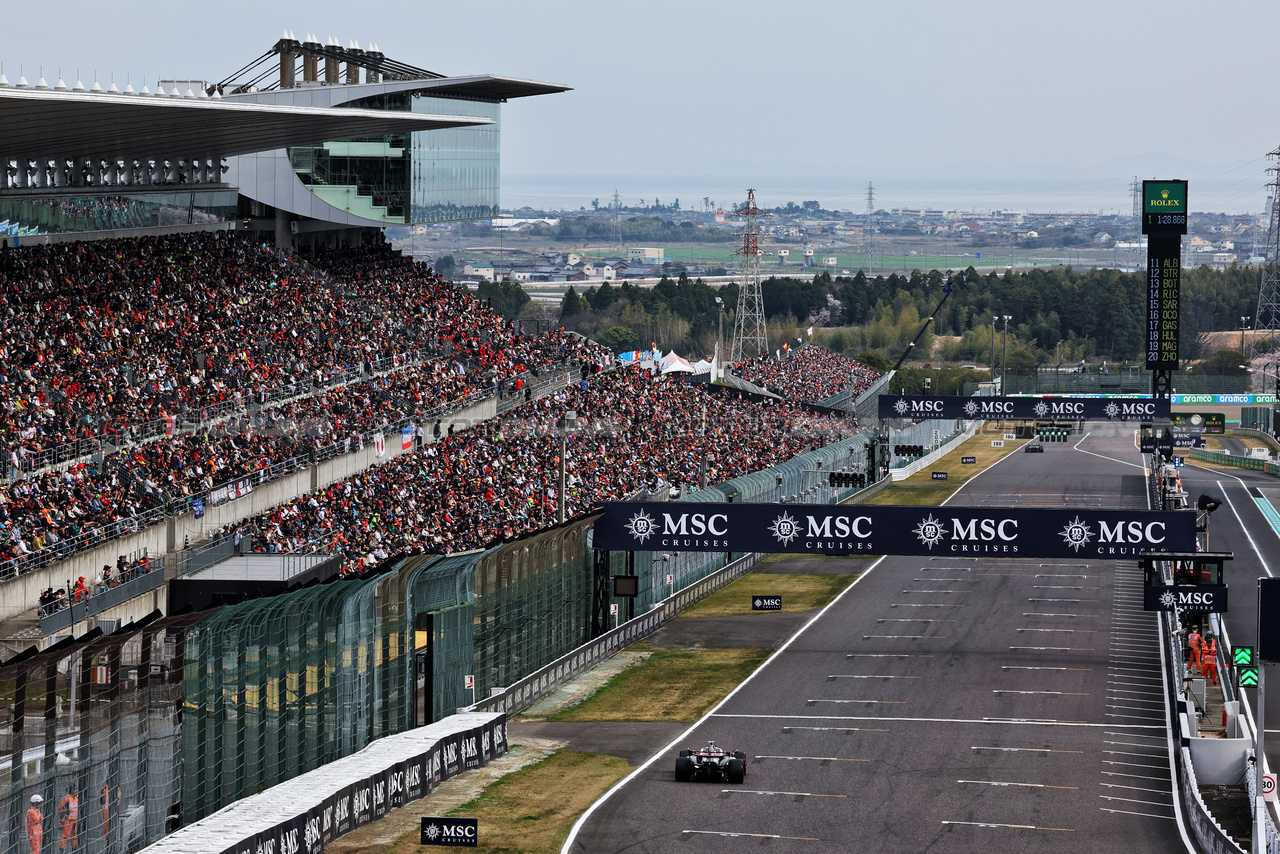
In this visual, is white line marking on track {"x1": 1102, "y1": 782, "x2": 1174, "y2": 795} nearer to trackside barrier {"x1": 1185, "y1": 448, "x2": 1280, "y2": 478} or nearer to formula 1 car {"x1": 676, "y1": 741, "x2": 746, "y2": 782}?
formula 1 car {"x1": 676, "y1": 741, "x2": 746, "y2": 782}

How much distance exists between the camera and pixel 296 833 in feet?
86.0

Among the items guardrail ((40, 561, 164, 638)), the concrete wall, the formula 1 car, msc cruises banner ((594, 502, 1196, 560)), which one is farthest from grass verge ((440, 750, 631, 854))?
msc cruises banner ((594, 502, 1196, 560))

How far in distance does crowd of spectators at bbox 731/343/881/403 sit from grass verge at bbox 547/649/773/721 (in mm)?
57390

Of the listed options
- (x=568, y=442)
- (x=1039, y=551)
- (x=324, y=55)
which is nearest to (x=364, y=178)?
(x=324, y=55)

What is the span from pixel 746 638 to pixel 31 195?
25.1 meters

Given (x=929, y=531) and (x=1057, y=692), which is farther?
(x=929, y=531)

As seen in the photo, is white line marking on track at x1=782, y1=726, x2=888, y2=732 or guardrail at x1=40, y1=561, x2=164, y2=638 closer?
guardrail at x1=40, y1=561, x2=164, y2=638

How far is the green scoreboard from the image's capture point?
8194 cm

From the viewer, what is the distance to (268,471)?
4784 cm

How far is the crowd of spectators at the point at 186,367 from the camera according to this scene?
4075 centimetres

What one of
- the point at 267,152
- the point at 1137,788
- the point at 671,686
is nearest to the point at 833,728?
the point at 671,686

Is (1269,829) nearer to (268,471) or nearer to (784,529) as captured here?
(784,529)

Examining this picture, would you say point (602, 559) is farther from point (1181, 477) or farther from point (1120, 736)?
point (1181, 477)

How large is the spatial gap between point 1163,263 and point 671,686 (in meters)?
50.8
